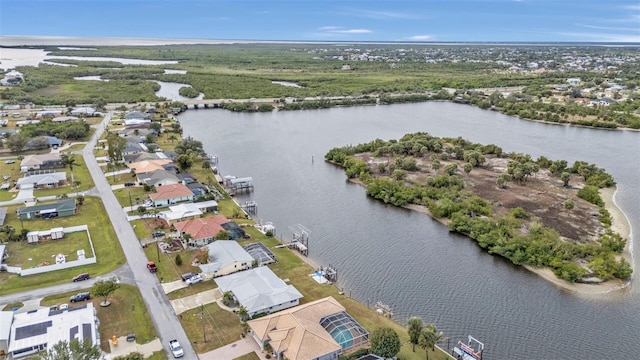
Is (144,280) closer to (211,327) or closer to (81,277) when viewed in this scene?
(81,277)

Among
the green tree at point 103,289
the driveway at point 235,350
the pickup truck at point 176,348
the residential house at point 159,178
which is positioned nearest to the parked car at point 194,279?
the green tree at point 103,289

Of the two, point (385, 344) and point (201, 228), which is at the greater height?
point (385, 344)

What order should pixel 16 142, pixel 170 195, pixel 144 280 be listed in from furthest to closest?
pixel 16 142 → pixel 170 195 → pixel 144 280

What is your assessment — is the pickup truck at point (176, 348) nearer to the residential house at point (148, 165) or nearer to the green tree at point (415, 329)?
the green tree at point (415, 329)

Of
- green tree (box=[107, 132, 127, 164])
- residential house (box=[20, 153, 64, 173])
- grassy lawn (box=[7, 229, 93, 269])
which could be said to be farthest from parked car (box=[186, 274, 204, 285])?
residential house (box=[20, 153, 64, 173])

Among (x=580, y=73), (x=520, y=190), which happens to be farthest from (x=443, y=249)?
(x=580, y=73)

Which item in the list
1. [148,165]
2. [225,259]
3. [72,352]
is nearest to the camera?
[72,352]

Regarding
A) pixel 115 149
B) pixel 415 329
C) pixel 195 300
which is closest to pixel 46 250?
pixel 195 300
